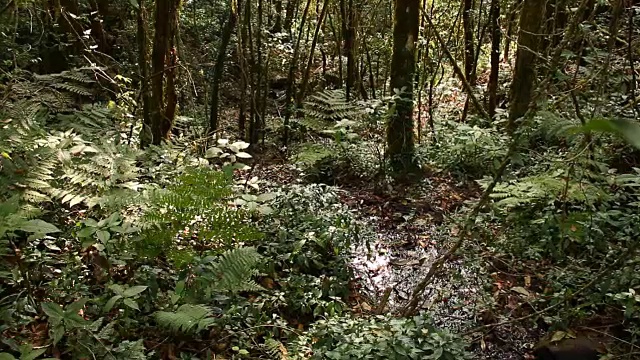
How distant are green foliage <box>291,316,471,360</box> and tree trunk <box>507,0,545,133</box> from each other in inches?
151

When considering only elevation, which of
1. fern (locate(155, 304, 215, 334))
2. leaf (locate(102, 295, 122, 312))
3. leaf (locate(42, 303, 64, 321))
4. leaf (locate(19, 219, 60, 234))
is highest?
leaf (locate(19, 219, 60, 234))

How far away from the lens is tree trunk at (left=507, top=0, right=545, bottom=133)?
634 centimetres

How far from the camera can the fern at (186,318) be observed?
311 cm

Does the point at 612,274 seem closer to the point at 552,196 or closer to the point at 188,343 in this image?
the point at 552,196

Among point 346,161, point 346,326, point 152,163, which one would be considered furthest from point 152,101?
point 346,326

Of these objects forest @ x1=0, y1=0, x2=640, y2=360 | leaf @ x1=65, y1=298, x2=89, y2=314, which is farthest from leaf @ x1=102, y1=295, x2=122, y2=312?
leaf @ x1=65, y1=298, x2=89, y2=314

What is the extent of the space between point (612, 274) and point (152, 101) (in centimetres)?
498

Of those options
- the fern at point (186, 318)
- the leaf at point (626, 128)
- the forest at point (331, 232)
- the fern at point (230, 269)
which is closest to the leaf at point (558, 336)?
the forest at point (331, 232)

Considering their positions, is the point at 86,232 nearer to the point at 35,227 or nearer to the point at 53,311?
the point at 35,227

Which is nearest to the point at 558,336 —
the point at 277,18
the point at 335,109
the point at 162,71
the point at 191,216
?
the point at 191,216

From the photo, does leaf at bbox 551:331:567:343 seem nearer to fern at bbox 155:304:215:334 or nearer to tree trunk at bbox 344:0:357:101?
fern at bbox 155:304:215:334

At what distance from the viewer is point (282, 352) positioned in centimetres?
344

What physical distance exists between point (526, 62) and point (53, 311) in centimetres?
579

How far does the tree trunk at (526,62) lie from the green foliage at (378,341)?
3.82m
